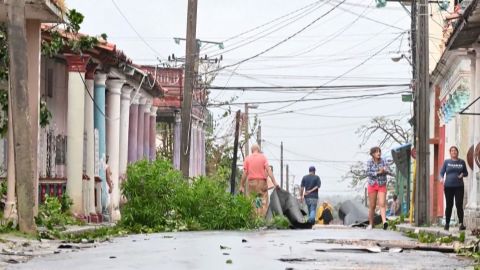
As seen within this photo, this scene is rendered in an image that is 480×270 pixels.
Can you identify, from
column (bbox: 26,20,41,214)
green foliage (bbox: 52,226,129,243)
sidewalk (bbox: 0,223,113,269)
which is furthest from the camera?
column (bbox: 26,20,41,214)

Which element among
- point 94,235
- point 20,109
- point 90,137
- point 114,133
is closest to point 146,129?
point 114,133

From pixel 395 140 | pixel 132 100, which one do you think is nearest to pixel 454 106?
pixel 132 100

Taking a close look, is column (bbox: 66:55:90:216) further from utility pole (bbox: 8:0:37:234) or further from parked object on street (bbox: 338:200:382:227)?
parked object on street (bbox: 338:200:382:227)

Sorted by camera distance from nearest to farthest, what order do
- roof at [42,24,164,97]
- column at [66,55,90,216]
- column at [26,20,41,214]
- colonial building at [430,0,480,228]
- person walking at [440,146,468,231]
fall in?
column at [26,20,41,214] < person walking at [440,146,468,231] < colonial building at [430,0,480,228] < roof at [42,24,164,97] < column at [66,55,90,216]

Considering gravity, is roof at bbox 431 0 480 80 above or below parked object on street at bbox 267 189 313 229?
above

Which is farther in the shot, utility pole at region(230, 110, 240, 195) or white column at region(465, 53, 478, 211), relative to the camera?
utility pole at region(230, 110, 240, 195)

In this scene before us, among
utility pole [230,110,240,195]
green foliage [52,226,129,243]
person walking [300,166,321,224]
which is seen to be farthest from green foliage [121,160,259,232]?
utility pole [230,110,240,195]

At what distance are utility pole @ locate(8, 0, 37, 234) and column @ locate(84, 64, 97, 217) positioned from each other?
10.4 meters

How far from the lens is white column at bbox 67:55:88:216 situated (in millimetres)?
24297

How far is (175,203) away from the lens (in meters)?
20.7

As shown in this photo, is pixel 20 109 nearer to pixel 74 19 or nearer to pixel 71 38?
pixel 74 19

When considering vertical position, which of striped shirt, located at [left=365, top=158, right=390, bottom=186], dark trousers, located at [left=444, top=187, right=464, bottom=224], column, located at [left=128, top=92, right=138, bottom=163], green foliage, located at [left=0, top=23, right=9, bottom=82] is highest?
green foliage, located at [left=0, top=23, right=9, bottom=82]

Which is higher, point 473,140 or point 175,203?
point 473,140

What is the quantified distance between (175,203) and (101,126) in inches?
314
